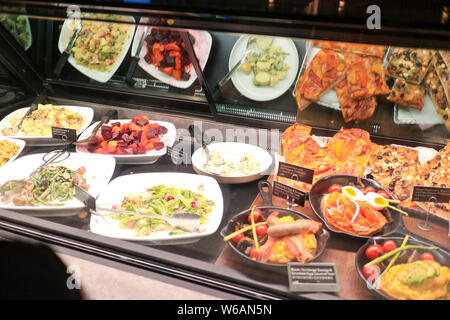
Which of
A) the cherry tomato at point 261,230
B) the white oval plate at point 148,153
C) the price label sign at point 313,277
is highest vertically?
the white oval plate at point 148,153

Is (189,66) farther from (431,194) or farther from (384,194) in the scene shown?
(431,194)

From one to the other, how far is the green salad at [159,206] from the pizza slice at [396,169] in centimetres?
99

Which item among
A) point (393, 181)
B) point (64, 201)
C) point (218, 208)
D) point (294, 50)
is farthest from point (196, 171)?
point (393, 181)

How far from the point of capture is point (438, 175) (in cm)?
204

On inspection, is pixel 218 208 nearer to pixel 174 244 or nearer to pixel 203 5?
pixel 174 244

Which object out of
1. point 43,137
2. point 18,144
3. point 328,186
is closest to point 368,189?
point 328,186

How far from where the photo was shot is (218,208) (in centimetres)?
203

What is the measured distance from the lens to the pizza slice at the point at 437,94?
2223mm

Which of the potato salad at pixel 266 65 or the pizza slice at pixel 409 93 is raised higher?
the potato salad at pixel 266 65

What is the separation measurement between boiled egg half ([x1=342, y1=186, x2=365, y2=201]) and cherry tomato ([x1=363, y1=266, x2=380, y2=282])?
441 mm

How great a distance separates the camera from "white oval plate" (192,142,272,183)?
2275 millimetres

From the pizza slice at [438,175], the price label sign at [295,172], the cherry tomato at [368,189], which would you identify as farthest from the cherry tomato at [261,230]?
the pizza slice at [438,175]

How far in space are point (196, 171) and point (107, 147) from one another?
0.67 m

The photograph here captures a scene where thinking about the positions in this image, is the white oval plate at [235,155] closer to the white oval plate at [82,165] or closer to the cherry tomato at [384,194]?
the white oval plate at [82,165]
